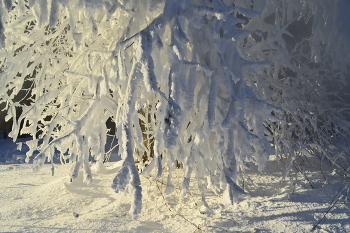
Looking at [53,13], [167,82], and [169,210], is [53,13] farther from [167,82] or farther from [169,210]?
[169,210]

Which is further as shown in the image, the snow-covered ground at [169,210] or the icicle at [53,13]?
the snow-covered ground at [169,210]

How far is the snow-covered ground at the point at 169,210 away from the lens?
2482 mm

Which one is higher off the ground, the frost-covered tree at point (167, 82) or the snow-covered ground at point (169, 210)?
the frost-covered tree at point (167, 82)

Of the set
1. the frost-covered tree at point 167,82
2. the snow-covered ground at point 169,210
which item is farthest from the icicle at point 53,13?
the snow-covered ground at point 169,210

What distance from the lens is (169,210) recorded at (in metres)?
2.78

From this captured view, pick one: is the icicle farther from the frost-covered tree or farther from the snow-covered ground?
the snow-covered ground

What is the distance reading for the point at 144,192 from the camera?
3.18 meters

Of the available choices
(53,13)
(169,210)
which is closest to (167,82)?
(53,13)

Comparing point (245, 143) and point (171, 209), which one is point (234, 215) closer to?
point (171, 209)

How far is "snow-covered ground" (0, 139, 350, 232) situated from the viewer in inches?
97.7

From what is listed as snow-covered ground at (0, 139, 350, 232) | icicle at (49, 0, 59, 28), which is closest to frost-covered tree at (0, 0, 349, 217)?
icicle at (49, 0, 59, 28)

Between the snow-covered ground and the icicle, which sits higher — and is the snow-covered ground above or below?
below

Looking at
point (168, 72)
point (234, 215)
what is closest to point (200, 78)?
point (168, 72)

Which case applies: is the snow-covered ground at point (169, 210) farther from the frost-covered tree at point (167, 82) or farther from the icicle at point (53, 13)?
the icicle at point (53, 13)
